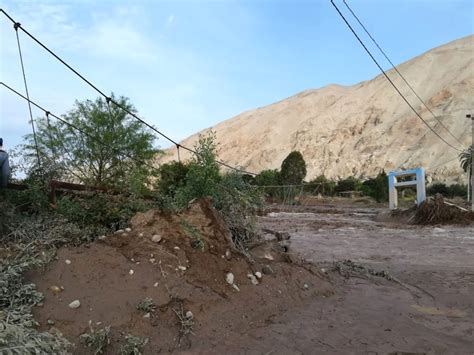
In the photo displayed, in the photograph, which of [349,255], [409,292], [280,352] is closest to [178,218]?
[280,352]

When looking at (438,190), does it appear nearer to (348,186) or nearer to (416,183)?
(348,186)

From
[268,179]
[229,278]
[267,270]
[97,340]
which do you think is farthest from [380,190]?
[97,340]

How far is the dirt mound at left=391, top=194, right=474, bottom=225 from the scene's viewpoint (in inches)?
Result: 793

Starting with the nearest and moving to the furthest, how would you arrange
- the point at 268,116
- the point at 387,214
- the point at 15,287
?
the point at 15,287 < the point at 387,214 < the point at 268,116

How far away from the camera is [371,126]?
78750mm

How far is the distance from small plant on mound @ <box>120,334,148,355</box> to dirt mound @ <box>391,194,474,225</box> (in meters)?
19.3

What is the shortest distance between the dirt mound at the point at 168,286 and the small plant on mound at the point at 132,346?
6cm

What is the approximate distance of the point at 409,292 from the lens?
19.2ft

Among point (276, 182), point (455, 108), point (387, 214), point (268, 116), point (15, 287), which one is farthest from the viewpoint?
point (268, 116)

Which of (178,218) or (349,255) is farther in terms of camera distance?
(349,255)

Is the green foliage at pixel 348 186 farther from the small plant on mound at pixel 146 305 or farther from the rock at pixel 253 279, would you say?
the small plant on mound at pixel 146 305

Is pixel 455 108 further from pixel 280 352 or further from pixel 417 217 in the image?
pixel 280 352

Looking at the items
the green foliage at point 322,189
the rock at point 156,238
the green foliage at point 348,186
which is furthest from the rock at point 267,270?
the green foliage at point 348,186

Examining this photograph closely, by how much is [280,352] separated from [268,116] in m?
101
